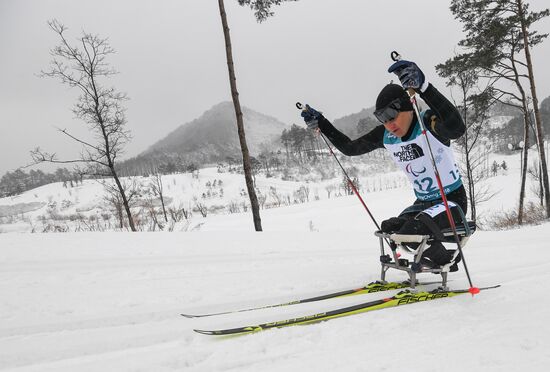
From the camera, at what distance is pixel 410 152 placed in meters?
2.96

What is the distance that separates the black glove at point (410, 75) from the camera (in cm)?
234

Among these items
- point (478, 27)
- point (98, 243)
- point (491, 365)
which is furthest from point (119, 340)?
point (478, 27)

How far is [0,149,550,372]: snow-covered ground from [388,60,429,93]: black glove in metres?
1.73

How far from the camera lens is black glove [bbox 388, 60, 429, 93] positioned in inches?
92.2

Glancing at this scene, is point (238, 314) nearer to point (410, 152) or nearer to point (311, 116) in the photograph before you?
point (410, 152)

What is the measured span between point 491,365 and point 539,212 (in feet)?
66.7

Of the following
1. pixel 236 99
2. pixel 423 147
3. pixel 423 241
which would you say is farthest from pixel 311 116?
pixel 236 99

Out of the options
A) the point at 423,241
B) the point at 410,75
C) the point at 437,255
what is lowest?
the point at 437,255

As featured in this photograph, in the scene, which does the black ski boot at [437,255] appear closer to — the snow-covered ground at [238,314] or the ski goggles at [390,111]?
the snow-covered ground at [238,314]

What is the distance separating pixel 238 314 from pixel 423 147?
2222 millimetres

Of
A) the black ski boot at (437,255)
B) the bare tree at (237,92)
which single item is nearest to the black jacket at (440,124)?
the black ski boot at (437,255)

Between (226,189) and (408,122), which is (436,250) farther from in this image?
(226,189)

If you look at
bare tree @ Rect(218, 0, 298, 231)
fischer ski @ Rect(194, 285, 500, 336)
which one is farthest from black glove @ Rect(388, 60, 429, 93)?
bare tree @ Rect(218, 0, 298, 231)

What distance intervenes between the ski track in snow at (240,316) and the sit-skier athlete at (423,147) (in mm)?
631
